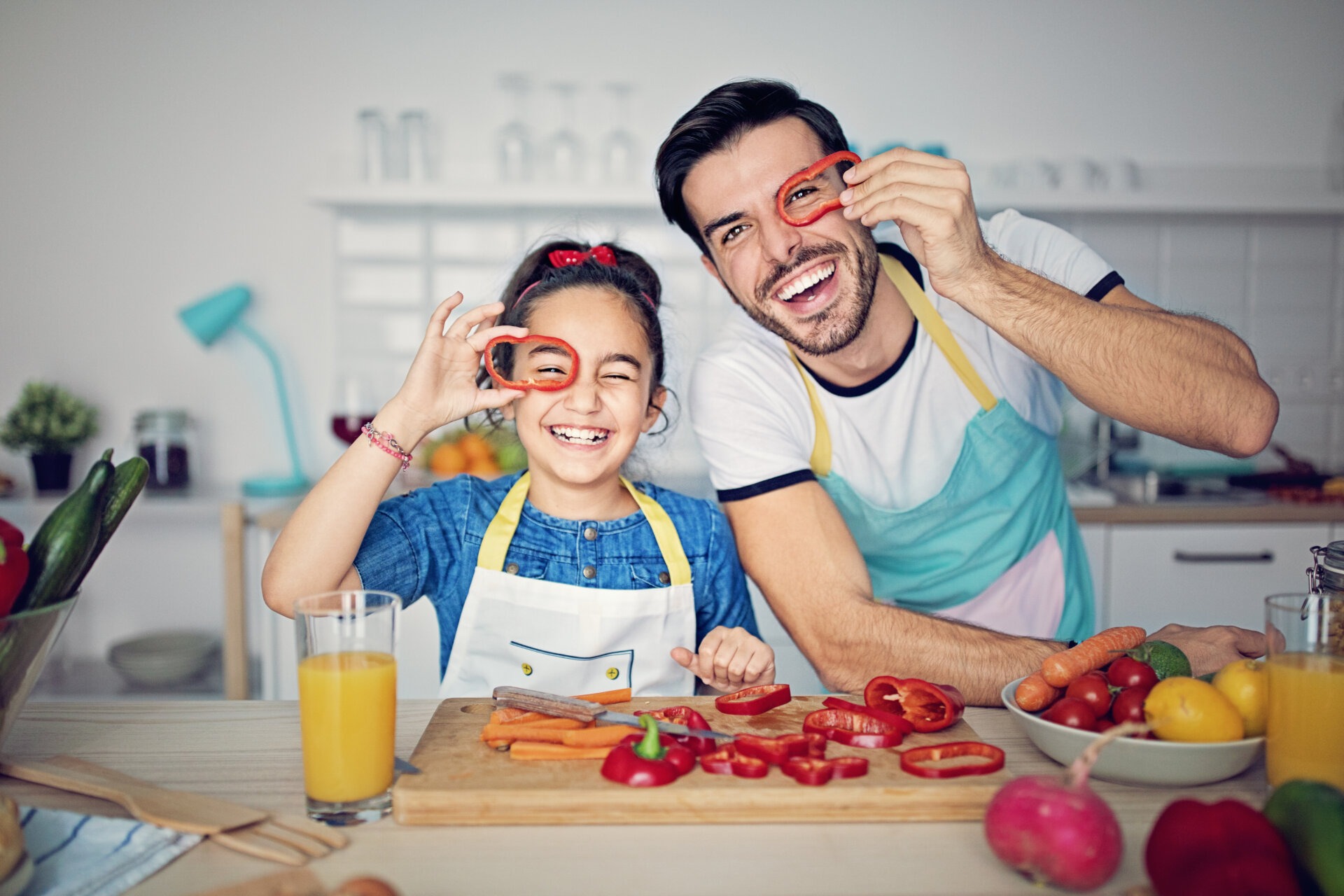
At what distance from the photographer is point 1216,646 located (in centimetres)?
121

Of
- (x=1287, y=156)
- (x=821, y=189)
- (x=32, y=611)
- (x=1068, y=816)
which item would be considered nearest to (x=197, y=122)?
(x=821, y=189)

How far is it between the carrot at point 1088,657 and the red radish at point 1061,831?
10.2 inches

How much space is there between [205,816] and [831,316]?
3.92 ft

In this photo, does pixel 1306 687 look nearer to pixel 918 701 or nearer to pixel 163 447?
pixel 918 701

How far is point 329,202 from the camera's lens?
2945 millimetres

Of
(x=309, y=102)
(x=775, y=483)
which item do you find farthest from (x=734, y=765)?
(x=309, y=102)

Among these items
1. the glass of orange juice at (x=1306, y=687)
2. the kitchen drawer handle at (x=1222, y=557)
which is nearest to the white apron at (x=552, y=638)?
the glass of orange juice at (x=1306, y=687)

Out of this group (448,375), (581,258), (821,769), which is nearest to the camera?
(821,769)

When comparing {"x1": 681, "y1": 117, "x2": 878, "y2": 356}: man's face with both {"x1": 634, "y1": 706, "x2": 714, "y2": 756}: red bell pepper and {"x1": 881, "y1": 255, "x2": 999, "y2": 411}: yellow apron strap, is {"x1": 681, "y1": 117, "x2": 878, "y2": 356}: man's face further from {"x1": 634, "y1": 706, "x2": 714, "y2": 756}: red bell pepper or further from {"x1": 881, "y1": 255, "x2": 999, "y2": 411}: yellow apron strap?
{"x1": 634, "y1": 706, "x2": 714, "y2": 756}: red bell pepper

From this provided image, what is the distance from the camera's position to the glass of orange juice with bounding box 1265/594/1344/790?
2.74ft

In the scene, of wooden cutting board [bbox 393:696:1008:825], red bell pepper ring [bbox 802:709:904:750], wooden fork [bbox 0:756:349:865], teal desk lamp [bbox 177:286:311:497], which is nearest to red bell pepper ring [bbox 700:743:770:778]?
wooden cutting board [bbox 393:696:1008:825]

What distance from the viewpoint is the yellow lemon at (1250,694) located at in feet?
3.09

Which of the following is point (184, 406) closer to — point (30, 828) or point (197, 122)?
point (197, 122)

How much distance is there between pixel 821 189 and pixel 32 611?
1.28 m
